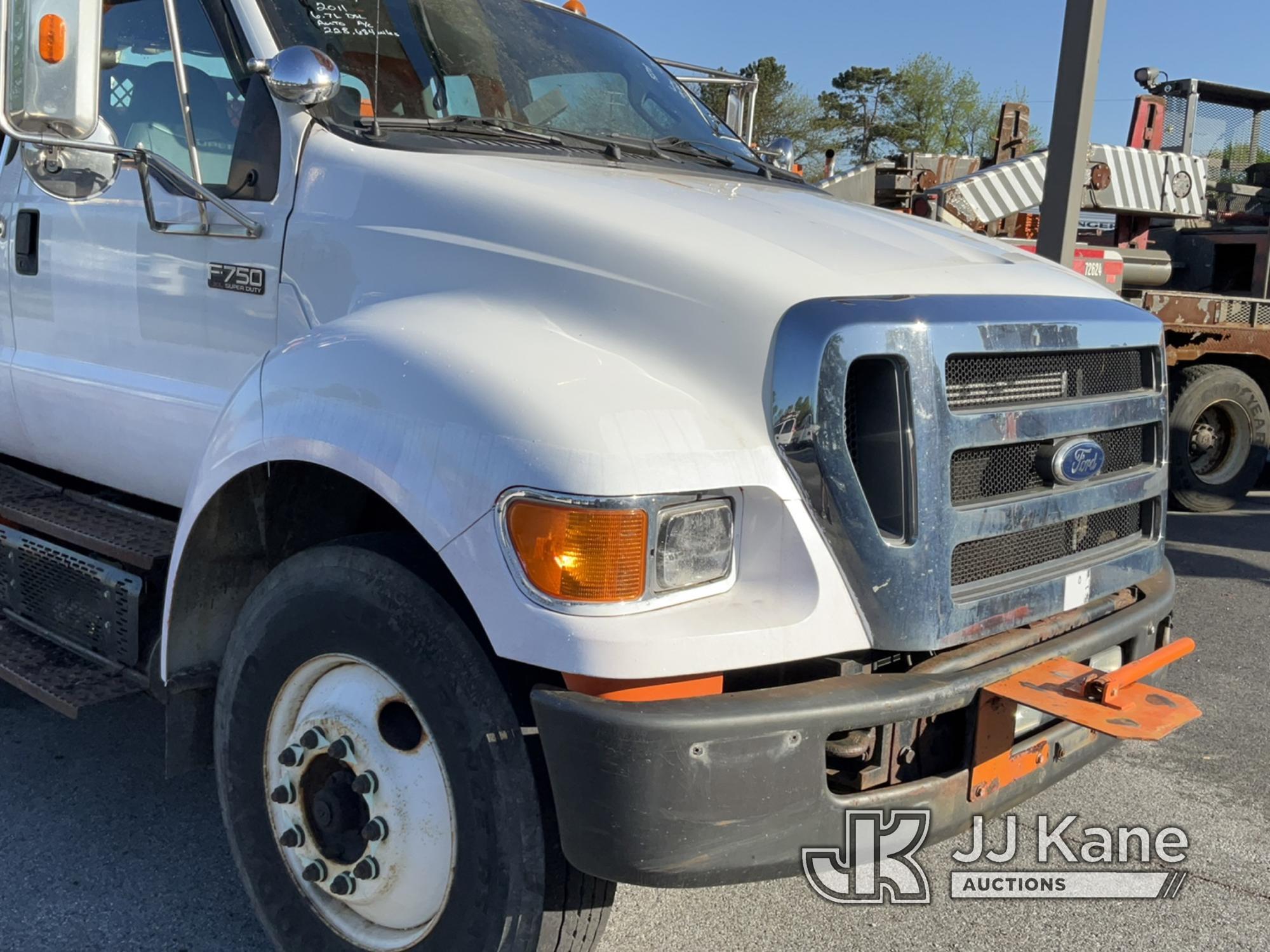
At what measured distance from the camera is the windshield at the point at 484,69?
3051mm

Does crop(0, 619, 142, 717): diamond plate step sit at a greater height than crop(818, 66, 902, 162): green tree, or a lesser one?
lesser

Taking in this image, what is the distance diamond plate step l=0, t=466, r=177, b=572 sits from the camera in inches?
126

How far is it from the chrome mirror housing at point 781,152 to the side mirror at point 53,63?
2555 mm

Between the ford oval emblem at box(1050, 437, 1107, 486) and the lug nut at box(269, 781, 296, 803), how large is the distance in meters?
1.79

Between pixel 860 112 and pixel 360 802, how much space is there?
63034 mm

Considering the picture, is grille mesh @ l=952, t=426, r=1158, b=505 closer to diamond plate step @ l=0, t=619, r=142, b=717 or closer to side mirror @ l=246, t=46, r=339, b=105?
side mirror @ l=246, t=46, r=339, b=105

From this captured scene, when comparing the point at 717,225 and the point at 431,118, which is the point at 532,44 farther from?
the point at 717,225

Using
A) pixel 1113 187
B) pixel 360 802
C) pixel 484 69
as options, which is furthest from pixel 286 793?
pixel 1113 187

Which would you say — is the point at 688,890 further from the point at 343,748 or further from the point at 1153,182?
the point at 1153,182

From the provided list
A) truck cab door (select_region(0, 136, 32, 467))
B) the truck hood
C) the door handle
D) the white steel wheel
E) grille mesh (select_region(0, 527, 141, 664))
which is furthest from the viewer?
truck cab door (select_region(0, 136, 32, 467))

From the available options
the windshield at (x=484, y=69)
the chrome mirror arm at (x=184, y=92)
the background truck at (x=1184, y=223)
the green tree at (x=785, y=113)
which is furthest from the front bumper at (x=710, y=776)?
the green tree at (x=785, y=113)

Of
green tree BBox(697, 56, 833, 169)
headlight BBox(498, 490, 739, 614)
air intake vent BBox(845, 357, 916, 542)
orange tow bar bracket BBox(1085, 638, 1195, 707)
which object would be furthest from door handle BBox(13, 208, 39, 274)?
green tree BBox(697, 56, 833, 169)

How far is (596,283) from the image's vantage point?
2.43 meters

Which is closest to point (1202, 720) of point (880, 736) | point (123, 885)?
point (880, 736)
